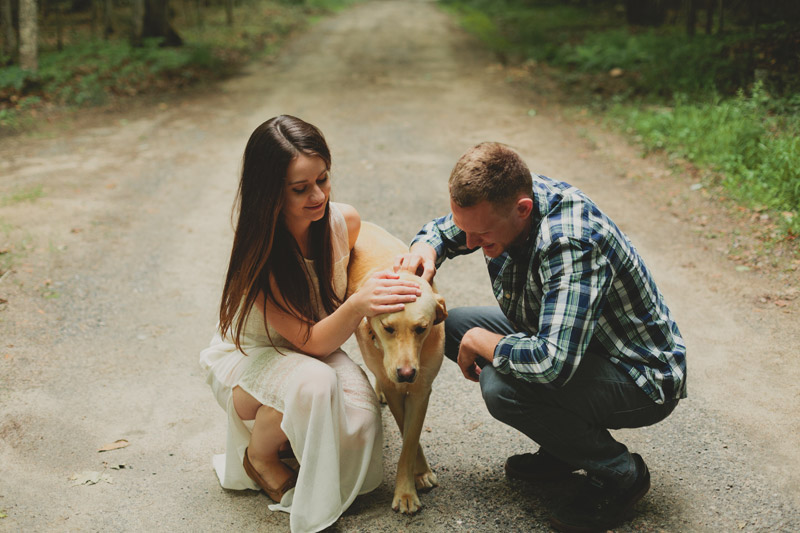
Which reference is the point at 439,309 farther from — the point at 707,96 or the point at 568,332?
the point at 707,96

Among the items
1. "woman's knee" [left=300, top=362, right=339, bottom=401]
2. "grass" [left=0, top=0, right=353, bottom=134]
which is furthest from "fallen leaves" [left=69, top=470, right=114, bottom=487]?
"grass" [left=0, top=0, right=353, bottom=134]

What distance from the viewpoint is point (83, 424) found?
4316 mm

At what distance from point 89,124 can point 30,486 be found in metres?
9.42

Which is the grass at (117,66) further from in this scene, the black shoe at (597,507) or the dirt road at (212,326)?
the black shoe at (597,507)

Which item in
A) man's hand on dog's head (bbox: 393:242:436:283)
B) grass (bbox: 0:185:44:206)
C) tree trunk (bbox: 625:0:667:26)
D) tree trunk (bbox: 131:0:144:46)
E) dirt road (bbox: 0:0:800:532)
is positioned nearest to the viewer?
man's hand on dog's head (bbox: 393:242:436:283)

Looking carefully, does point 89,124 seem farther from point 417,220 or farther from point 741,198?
point 741,198

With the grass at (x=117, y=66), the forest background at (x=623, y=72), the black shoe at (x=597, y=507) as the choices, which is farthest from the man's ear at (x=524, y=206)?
the grass at (x=117, y=66)

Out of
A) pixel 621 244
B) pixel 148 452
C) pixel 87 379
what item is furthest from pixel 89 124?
pixel 621 244

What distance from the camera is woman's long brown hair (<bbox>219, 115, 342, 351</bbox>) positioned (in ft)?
10.3

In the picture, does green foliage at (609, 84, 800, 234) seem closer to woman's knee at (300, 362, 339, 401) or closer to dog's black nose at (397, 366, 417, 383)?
dog's black nose at (397, 366, 417, 383)

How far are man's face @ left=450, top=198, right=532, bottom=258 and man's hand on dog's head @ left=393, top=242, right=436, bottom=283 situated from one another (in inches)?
16.6

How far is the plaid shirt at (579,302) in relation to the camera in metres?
2.76

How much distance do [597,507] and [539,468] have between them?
0.44 m

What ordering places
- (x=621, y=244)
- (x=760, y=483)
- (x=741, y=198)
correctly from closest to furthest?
(x=621, y=244) < (x=760, y=483) < (x=741, y=198)
